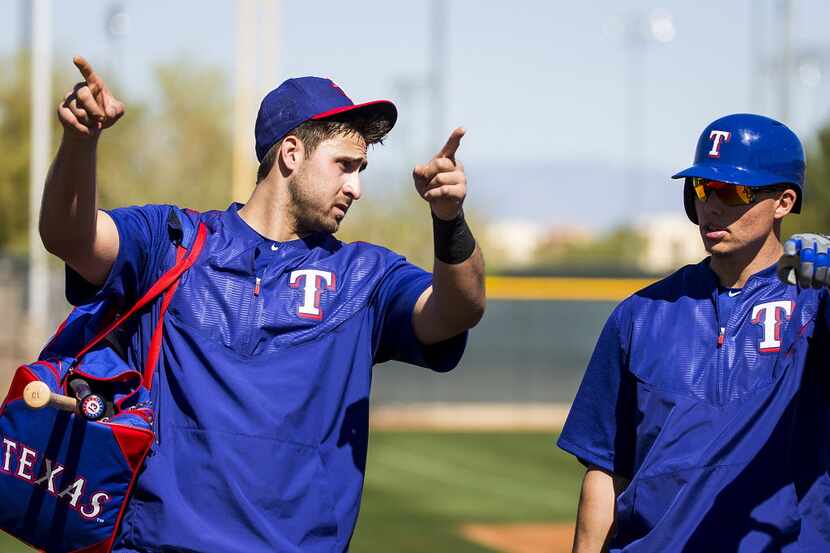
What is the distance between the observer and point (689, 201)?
14.2ft

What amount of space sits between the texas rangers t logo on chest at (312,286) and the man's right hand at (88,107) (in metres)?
0.73

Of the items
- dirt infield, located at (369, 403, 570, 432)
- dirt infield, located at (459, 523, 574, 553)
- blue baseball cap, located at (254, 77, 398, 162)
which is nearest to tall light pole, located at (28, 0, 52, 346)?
dirt infield, located at (369, 403, 570, 432)

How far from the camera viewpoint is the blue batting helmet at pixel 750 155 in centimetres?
403

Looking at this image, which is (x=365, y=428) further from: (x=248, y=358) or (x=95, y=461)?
(x=95, y=461)

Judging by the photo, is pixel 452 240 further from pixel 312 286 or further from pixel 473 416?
pixel 473 416

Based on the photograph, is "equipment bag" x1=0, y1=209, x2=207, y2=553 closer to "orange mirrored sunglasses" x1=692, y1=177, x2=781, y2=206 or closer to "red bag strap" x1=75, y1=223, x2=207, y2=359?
"red bag strap" x1=75, y1=223, x2=207, y2=359

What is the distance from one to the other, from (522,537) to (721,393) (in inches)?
312

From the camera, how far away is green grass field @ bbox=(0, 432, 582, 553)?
11352 mm

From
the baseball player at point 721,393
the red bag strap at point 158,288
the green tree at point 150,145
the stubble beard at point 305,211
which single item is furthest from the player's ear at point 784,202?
the green tree at point 150,145

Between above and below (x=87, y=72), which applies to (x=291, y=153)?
below

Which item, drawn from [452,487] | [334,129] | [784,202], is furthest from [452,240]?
[452,487]

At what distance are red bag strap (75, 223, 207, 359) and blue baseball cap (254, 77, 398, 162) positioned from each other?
40 centimetres

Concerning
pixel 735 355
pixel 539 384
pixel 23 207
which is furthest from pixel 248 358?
pixel 23 207

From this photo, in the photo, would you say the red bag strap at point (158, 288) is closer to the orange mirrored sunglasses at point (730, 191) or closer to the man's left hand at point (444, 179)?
the man's left hand at point (444, 179)
